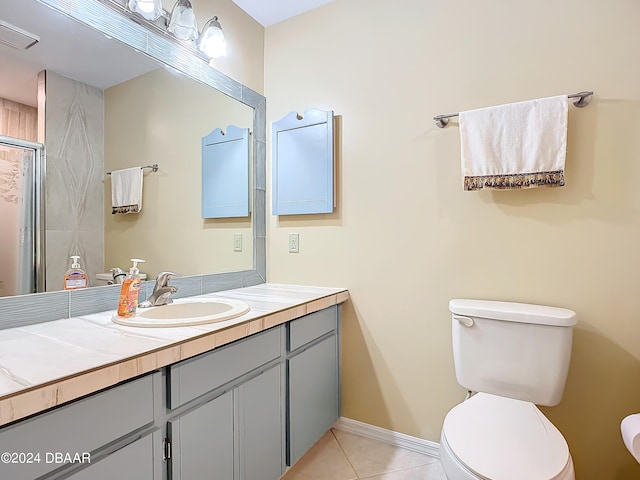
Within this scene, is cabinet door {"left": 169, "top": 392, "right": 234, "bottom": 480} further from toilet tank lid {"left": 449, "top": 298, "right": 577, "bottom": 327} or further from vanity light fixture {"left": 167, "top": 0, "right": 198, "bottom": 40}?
vanity light fixture {"left": 167, "top": 0, "right": 198, "bottom": 40}

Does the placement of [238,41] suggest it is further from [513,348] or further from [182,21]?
[513,348]

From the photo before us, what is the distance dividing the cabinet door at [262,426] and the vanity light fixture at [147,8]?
1587mm

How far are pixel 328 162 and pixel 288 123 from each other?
0.38 meters

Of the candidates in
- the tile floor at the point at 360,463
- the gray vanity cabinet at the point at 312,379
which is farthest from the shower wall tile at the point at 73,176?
the tile floor at the point at 360,463

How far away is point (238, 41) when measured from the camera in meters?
2.04

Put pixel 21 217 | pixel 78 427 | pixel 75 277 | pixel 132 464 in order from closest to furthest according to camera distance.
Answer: pixel 78 427 → pixel 132 464 → pixel 21 217 → pixel 75 277

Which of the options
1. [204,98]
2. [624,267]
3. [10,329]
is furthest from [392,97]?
[10,329]

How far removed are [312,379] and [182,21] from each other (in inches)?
71.5

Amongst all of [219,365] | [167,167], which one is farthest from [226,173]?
[219,365]

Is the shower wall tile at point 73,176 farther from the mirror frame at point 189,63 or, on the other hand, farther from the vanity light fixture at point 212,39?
the vanity light fixture at point 212,39

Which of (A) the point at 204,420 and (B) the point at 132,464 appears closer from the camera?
(B) the point at 132,464

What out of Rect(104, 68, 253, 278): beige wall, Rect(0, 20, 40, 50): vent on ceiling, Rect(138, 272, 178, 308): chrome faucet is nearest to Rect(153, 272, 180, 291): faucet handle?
Rect(138, 272, 178, 308): chrome faucet

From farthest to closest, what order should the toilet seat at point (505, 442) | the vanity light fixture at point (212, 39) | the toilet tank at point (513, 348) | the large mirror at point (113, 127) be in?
1. the vanity light fixture at point (212, 39)
2. the toilet tank at point (513, 348)
3. the large mirror at point (113, 127)
4. the toilet seat at point (505, 442)

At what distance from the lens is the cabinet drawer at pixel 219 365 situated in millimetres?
997
